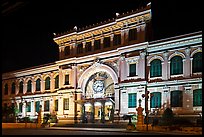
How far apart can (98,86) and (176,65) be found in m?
11.2

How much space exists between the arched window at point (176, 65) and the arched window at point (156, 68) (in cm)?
151

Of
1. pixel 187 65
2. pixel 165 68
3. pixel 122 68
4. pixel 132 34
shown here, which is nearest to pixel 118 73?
pixel 122 68

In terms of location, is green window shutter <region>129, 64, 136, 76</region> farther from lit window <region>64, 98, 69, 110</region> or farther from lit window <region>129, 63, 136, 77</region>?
lit window <region>64, 98, 69, 110</region>

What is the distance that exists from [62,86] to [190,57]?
18829mm

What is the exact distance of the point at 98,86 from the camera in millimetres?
40562

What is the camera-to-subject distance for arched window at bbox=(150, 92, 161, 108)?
3391 centimetres

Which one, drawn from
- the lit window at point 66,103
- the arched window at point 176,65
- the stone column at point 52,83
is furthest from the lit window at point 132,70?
the stone column at point 52,83

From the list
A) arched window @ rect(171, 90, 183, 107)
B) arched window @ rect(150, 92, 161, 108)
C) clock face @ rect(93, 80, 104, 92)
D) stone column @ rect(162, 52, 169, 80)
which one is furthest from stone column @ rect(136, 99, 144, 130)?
clock face @ rect(93, 80, 104, 92)

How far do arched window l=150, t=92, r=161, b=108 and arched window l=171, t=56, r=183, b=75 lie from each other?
2815mm

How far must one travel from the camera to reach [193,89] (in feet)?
102

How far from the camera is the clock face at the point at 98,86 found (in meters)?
40.4

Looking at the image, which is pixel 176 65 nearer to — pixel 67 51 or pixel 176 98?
pixel 176 98

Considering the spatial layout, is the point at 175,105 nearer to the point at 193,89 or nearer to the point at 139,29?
the point at 193,89

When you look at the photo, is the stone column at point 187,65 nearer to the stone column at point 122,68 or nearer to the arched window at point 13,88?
the stone column at point 122,68
